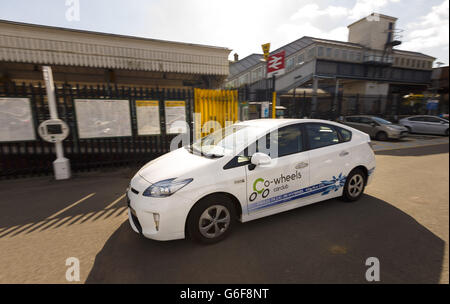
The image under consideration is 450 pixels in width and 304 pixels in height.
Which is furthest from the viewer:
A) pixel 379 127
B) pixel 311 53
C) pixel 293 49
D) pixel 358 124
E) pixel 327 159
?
pixel 293 49

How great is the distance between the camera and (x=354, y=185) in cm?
381

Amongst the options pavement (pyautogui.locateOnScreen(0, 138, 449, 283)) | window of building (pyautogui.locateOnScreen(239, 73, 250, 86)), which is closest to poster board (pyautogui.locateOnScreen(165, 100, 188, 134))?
pavement (pyautogui.locateOnScreen(0, 138, 449, 283))

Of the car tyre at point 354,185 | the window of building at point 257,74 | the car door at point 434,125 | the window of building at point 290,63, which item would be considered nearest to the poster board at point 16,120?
the car tyre at point 354,185

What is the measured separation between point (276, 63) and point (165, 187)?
508cm

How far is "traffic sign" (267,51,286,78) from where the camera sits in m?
5.88

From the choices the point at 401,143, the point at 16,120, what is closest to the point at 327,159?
the point at 16,120

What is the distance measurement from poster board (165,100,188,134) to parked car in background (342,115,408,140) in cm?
1044

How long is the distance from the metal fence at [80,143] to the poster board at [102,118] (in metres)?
0.13

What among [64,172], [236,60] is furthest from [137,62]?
[236,60]

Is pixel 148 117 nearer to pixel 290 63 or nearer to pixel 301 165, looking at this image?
pixel 301 165

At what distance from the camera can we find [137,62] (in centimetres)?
990

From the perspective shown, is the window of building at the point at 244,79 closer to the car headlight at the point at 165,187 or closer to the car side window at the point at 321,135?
the car side window at the point at 321,135

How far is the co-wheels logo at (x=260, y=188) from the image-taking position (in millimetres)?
2779
